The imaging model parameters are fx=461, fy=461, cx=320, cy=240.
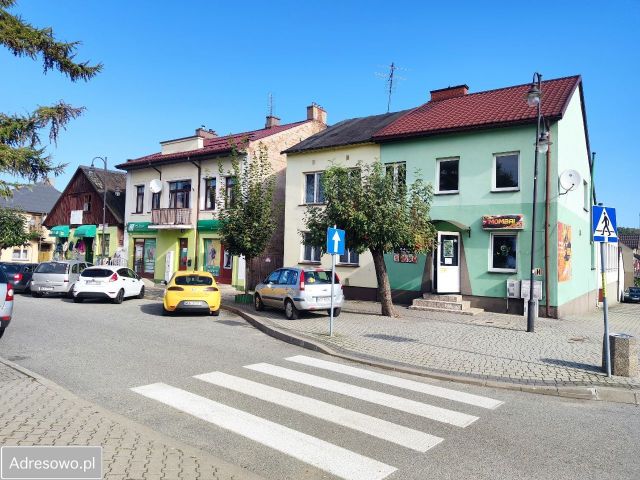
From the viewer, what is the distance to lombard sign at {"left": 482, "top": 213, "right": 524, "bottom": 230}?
1558 centimetres

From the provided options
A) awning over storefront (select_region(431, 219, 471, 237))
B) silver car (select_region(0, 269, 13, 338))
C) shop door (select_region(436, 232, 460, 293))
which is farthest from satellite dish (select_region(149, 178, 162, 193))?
silver car (select_region(0, 269, 13, 338))

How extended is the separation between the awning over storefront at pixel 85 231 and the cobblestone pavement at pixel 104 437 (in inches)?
1070

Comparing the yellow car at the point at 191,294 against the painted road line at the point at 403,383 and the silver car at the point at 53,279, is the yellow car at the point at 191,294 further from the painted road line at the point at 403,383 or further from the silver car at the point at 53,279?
the silver car at the point at 53,279

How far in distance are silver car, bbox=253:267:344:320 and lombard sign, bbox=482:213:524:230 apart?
5959mm

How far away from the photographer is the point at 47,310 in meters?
14.8

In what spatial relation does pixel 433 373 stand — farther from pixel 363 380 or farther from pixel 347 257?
pixel 347 257

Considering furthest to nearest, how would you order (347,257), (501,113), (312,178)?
(312,178) → (347,257) → (501,113)

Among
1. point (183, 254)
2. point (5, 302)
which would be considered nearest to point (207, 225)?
point (183, 254)

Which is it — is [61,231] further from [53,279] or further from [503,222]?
[503,222]

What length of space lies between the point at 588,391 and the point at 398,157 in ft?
43.5

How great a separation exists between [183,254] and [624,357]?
22336 mm

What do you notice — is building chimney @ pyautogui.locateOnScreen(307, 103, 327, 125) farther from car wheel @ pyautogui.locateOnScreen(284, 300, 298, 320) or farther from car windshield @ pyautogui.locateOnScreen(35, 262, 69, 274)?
car wheel @ pyautogui.locateOnScreen(284, 300, 298, 320)

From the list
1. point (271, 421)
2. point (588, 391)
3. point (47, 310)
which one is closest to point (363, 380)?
point (271, 421)

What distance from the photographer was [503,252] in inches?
639
